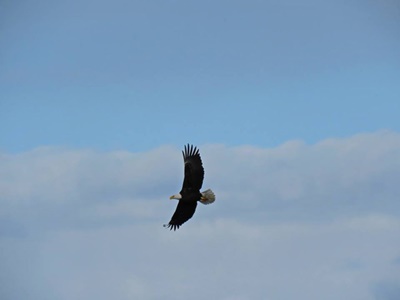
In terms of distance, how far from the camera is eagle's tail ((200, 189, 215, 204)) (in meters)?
37.8

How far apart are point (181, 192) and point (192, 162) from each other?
1.26 meters

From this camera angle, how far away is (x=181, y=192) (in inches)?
1485

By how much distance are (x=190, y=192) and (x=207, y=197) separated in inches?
27.1

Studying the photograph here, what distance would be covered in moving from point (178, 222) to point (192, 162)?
2637 millimetres

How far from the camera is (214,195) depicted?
37.8 meters

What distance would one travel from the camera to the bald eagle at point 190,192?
37375 millimetres

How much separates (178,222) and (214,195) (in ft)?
6.10

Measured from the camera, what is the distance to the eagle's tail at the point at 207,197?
37.8 m

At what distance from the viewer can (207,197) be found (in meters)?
37.8

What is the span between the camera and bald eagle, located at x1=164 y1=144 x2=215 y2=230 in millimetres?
37375

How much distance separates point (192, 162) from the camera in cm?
3738

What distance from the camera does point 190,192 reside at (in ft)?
124
